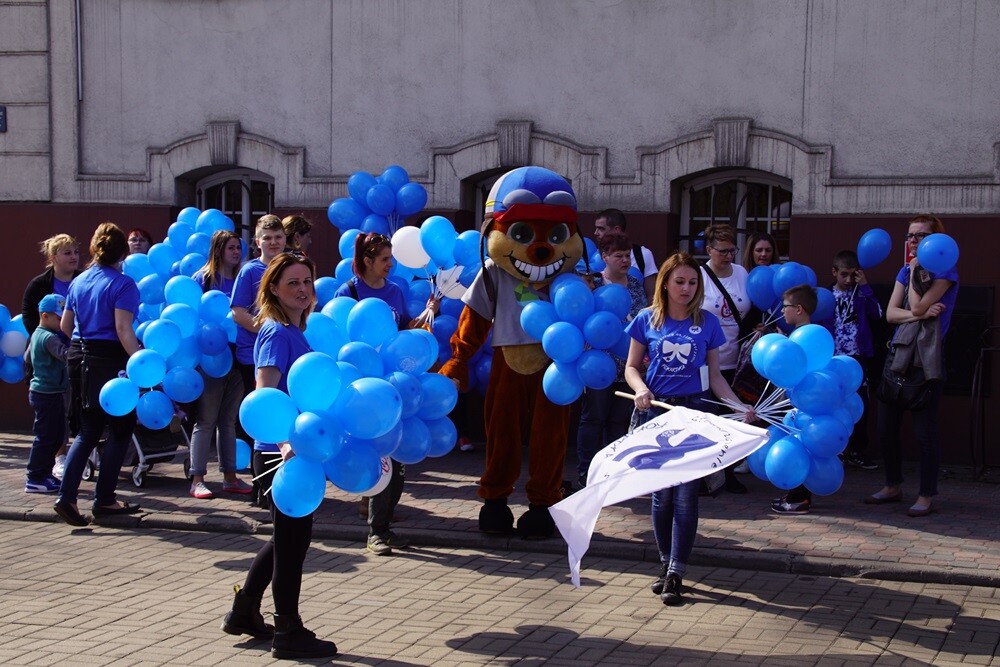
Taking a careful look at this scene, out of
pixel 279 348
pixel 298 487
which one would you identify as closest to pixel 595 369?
pixel 279 348

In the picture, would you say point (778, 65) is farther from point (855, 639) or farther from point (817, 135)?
point (855, 639)

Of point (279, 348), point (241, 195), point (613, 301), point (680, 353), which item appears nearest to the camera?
point (279, 348)

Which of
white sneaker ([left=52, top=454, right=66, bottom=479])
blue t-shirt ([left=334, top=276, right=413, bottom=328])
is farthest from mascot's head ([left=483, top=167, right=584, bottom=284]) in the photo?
white sneaker ([left=52, top=454, right=66, bottom=479])

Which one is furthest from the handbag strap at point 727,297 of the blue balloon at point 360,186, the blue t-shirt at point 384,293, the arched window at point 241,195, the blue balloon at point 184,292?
the arched window at point 241,195

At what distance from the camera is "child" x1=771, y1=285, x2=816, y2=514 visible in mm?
8164

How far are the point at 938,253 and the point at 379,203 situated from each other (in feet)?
14.6

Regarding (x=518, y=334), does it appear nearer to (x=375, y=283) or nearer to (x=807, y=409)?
(x=375, y=283)

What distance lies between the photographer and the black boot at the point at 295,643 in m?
5.43

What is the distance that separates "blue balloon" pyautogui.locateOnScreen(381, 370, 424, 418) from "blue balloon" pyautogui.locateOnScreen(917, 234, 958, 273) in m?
3.85

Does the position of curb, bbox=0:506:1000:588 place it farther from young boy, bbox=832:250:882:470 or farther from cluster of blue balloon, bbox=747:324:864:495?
young boy, bbox=832:250:882:470

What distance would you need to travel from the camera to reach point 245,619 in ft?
18.5

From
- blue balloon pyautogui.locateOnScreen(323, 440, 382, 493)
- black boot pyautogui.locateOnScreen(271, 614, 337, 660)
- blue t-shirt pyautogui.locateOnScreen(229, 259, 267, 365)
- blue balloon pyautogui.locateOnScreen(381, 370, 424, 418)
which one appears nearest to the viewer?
blue balloon pyautogui.locateOnScreen(323, 440, 382, 493)

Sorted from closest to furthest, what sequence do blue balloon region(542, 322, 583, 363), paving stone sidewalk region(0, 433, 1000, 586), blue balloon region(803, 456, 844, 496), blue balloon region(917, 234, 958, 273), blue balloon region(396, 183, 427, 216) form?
1. blue balloon region(803, 456, 844, 496)
2. blue balloon region(542, 322, 583, 363)
3. paving stone sidewalk region(0, 433, 1000, 586)
4. blue balloon region(917, 234, 958, 273)
5. blue balloon region(396, 183, 427, 216)

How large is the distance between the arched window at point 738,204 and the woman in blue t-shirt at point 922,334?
7.38 ft
